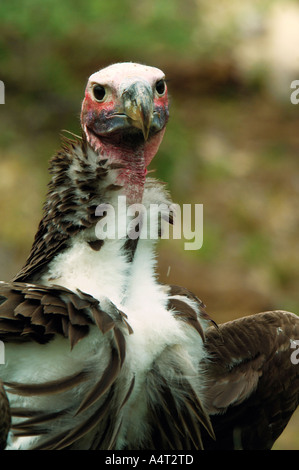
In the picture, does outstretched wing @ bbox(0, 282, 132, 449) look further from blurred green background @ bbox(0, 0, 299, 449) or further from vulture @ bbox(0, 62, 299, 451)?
blurred green background @ bbox(0, 0, 299, 449)

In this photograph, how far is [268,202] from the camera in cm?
1196

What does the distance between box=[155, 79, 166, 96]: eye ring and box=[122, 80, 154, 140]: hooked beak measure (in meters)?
0.24

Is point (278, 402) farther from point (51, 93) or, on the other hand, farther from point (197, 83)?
point (197, 83)

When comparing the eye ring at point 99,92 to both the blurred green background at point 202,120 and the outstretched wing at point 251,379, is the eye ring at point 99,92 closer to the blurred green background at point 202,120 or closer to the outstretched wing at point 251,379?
the outstretched wing at point 251,379


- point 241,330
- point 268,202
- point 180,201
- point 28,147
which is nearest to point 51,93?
point 28,147

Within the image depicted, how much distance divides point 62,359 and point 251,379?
101cm

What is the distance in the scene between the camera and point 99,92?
3.56m

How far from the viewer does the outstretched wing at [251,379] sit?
371cm

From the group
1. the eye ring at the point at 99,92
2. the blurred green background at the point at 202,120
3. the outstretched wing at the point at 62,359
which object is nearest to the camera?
the outstretched wing at the point at 62,359

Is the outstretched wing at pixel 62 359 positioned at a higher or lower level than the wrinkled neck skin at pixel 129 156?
lower

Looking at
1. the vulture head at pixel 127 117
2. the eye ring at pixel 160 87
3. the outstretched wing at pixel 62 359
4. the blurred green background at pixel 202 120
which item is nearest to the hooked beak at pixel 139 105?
the vulture head at pixel 127 117

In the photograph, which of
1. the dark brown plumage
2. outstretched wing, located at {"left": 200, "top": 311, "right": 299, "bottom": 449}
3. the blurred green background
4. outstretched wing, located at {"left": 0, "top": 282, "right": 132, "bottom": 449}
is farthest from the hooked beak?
the blurred green background
